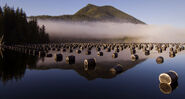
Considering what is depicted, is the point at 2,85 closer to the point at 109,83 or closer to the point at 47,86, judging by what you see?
the point at 47,86

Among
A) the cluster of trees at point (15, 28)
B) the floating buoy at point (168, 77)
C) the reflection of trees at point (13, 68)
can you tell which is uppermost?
the cluster of trees at point (15, 28)

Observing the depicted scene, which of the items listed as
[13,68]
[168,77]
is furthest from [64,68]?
[168,77]

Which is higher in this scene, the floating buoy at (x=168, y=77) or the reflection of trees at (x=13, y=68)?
the floating buoy at (x=168, y=77)

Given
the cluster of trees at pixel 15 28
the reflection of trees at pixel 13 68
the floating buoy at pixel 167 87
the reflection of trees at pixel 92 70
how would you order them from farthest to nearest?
the cluster of trees at pixel 15 28 < the reflection of trees at pixel 92 70 < the reflection of trees at pixel 13 68 < the floating buoy at pixel 167 87

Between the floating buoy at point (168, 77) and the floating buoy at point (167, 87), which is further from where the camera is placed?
the floating buoy at point (168, 77)

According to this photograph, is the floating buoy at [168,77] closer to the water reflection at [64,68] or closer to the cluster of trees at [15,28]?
the water reflection at [64,68]

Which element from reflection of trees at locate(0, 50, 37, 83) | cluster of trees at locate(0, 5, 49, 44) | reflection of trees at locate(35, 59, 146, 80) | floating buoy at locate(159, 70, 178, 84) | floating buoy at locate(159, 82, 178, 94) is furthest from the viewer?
cluster of trees at locate(0, 5, 49, 44)

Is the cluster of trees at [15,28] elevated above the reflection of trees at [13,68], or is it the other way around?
the cluster of trees at [15,28]

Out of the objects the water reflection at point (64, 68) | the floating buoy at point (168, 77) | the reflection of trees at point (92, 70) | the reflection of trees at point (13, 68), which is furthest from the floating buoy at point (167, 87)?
the reflection of trees at point (13, 68)

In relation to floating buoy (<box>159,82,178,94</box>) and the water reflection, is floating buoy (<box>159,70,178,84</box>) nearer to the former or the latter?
floating buoy (<box>159,82,178,94</box>)

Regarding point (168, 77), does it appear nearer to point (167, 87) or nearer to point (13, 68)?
point (167, 87)

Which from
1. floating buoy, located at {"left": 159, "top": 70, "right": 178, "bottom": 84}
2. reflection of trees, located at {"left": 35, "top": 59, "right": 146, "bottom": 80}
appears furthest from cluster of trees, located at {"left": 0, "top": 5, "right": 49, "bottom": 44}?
floating buoy, located at {"left": 159, "top": 70, "right": 178, "bottom": 84}

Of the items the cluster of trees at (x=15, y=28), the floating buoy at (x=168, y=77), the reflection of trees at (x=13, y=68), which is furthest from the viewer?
the cluster of trees at (x=15, y=28)

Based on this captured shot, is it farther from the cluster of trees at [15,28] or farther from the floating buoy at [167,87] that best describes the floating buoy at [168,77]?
the cluster of trees at [15,28]
